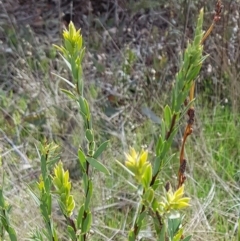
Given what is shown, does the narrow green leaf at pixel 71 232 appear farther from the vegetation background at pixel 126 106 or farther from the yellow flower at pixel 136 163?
the vegetation background at pixel 126 106

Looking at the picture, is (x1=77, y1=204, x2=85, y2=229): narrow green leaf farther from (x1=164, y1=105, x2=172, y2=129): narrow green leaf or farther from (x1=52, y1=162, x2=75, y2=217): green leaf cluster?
(x1=164, y1=105, x2=172, y2=129): narrow green leaf

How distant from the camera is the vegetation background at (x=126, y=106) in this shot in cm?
224

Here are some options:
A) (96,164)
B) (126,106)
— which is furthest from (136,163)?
(126,106)

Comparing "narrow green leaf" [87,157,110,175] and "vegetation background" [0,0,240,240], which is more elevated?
"narrow green leaf" [87,157,110,175]

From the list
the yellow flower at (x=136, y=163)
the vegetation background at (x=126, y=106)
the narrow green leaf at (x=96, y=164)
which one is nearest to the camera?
the yellow flower at (x=136, y=163)

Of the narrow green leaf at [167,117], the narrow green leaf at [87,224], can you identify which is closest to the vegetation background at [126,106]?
the narrow green leaf at [87,224]

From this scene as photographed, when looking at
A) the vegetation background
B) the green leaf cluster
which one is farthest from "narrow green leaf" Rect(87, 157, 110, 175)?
the vegetation background

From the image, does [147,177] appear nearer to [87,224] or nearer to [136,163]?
[136,163]

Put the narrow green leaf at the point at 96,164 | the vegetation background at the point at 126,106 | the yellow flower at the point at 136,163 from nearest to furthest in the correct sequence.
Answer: the yellow flower at the point at 136,163
the narrow green leaf at the point at 96,164
the vegetation background at the point at 126,106

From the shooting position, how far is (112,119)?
2.96 metres

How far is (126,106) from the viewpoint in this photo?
303 cm

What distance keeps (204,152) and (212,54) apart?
2.44 ft

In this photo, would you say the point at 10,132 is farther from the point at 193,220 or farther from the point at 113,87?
the point at 193,220

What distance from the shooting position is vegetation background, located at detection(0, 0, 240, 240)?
88.2 inches
